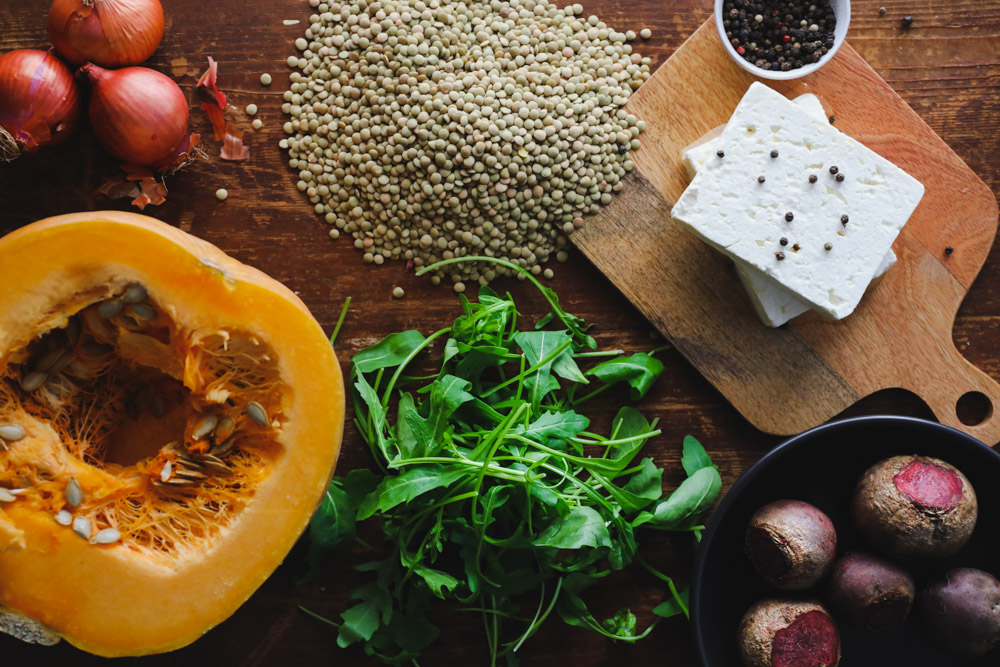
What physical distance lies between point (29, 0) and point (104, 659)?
136 cm

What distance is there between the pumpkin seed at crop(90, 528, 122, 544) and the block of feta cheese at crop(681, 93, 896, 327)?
1.21 metres

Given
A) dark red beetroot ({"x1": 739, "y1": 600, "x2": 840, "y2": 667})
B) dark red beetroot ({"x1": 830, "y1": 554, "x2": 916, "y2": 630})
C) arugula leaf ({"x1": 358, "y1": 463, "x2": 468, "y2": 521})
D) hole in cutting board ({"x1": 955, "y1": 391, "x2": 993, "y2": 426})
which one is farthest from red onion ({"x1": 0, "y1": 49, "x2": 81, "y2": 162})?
hole in cutting board ({"x1": 955, "y1": 391, "x2": 993, "y2": 426})

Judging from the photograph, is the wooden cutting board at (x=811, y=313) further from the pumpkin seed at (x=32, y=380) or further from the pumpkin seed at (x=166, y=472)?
the pumpkin seed at (x=32, y=380)

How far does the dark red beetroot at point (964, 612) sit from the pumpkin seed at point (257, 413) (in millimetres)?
1284

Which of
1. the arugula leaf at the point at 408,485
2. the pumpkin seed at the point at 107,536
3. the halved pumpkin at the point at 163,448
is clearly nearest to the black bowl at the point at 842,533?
the arugula leaf at the point at 408,485

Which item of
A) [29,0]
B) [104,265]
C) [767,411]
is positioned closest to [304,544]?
→ [104,265]

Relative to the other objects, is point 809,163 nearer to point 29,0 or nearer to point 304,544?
point 304,544

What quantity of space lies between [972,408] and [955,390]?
0.09 meters

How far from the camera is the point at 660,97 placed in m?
1.55

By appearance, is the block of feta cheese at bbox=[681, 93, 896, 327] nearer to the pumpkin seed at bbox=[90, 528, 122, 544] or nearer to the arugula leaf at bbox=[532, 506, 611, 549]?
the arugula leaf at bbox=[532, 506, 611, 549]

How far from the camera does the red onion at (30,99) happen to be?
4.62 feet

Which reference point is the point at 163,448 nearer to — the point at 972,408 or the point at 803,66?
the point at 803,66

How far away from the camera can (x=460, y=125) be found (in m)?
1.48

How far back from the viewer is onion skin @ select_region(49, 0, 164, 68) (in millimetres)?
1414
